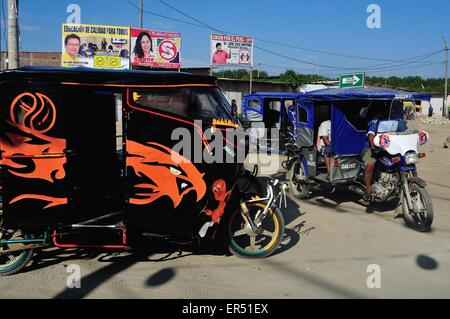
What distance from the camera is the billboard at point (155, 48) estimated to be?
2741 cm

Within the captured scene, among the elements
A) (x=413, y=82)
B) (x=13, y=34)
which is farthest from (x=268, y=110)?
(x=413, y=82)

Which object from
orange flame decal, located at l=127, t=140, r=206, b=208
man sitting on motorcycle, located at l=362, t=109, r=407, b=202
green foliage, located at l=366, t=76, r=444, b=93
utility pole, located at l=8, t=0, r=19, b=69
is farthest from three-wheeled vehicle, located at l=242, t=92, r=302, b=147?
green foliage, located at l=366, t=76, r=444, b=93

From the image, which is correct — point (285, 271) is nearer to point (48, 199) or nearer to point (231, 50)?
point (48, 199)

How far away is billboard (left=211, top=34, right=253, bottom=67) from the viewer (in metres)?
26.1

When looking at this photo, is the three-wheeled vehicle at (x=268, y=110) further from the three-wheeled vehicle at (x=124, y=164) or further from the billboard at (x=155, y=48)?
the billboard at (x=155, y=48)

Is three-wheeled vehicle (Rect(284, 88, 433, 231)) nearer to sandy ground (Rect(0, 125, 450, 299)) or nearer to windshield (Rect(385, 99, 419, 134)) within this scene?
windshield (Rect(385, 99, 419, 134))

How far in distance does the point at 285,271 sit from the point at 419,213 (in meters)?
2.64

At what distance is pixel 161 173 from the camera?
15.4ft

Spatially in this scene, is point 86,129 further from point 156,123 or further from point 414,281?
point 414,281

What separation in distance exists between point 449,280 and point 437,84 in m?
65.4

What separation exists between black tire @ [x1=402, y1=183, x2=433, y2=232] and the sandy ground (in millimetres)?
125
